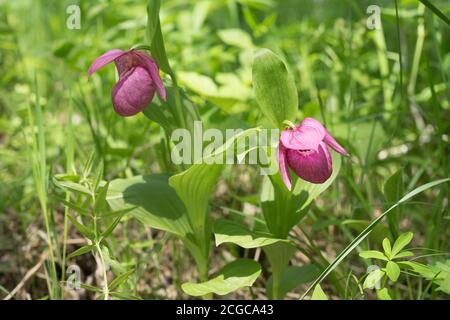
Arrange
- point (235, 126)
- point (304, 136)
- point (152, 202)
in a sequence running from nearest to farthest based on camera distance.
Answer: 1. point (304, 136)
2. point (152, 202)
3. point (235, 126)

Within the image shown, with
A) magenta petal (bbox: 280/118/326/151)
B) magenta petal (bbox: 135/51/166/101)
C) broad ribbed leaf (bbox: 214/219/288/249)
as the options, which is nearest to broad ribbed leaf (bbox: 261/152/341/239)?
broad ribbed leaf (bbox: 214/219/288/249)

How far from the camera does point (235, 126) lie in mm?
1373

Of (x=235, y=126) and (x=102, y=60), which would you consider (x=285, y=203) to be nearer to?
(x=235, y=126)

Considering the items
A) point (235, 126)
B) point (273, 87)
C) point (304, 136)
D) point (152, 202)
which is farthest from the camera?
point (235, 126)

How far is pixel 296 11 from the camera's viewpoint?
3383 millimetres

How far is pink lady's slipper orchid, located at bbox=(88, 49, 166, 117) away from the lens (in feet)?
3.63

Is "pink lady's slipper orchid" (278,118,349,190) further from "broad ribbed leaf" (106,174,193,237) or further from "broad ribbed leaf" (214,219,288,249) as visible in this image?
"broad ribbed leaf" (106,174,193,237)

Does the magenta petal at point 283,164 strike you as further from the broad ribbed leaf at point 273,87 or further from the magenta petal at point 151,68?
the magenta petal at point 151,68

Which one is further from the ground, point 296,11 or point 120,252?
point 296,11

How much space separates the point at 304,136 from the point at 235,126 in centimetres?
38

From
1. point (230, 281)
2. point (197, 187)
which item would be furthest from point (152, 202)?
point (230, 281)

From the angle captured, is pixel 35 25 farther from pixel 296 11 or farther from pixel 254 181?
pixel 254 181
